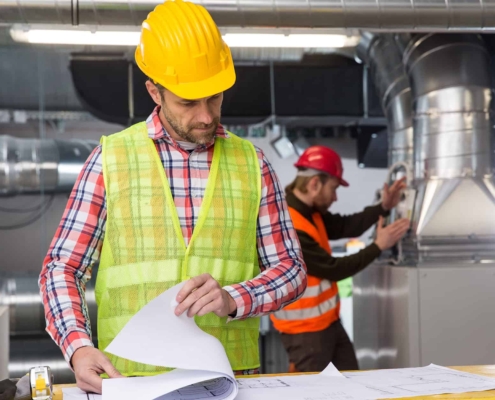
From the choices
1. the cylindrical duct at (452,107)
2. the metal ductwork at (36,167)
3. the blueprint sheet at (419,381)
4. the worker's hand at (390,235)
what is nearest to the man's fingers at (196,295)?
the blueprint sheet at (419,381)

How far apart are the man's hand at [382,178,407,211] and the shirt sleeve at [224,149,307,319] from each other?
2.26m

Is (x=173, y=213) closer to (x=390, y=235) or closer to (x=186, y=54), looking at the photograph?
(x=186, y=54)

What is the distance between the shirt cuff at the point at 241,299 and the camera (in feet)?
5.05

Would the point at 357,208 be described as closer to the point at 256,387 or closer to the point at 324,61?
the point at 324,61

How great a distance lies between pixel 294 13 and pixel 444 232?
4.46 ft

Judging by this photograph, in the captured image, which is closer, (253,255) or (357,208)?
(253,255)

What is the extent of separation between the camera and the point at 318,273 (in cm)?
352

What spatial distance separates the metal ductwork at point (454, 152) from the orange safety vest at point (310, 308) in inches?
21.3

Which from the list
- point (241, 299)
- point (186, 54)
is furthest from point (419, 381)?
point (186, 54)

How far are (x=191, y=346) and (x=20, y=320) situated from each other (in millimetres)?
4017

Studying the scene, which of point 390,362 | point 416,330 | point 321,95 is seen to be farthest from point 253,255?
point 321,95

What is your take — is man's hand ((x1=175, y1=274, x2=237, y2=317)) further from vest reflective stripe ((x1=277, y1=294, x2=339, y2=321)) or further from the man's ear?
vest reflective stripe ((x1=277, y1=294, x2=339, y2=321))

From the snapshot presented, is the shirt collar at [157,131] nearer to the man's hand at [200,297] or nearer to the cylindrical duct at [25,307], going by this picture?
the man's hand at [200,297]

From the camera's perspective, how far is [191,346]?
50.7 inches
